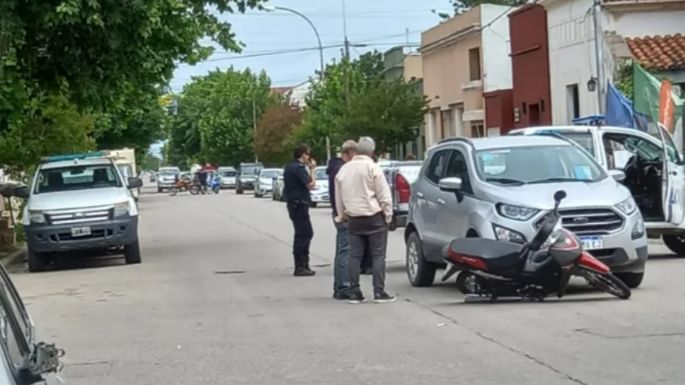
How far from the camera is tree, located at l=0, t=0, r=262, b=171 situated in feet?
69.6

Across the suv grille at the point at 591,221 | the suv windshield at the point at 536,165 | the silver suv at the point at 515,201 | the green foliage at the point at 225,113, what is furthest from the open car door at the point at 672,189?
the green foliage at the point at 225,113

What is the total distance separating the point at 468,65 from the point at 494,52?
55.8 inches

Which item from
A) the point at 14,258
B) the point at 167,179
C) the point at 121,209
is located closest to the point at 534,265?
the point at 121,209

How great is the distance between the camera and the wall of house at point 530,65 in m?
40.1

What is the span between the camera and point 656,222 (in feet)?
61.4

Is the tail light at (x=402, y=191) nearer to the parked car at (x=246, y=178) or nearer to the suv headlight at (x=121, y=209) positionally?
the suv headlight at (x=121, y=209)

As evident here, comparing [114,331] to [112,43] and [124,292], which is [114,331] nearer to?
[124,292]

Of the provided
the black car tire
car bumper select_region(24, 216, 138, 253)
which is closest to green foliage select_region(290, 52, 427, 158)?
car bumper select_region(24, 216, 138, 253)

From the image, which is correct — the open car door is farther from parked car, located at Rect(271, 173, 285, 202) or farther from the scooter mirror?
parked car, located at Rect(271, 173, 285, 202)

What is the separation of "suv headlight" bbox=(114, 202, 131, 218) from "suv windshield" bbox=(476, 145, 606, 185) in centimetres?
873

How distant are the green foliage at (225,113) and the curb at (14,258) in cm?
8349

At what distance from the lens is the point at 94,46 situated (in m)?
23.8

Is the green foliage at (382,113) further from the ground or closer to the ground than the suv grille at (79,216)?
further from the ground

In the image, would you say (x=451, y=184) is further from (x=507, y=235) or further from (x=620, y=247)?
(x=620, y=247)
